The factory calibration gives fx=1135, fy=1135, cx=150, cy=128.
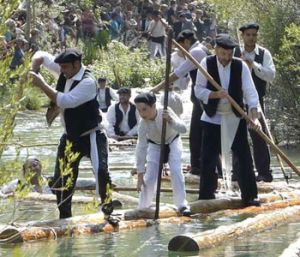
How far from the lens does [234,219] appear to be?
11156mm

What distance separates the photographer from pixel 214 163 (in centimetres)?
1205

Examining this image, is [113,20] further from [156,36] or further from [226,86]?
[226,86]

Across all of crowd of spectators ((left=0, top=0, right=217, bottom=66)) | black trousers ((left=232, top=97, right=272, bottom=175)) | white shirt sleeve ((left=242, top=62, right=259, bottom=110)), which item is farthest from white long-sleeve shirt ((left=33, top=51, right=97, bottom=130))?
crowd of spectators ((left=0, top=0, right=217, bottom=66))

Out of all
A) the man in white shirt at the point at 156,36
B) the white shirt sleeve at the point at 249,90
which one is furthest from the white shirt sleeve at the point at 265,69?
the man in white shirt at the point at 156,36

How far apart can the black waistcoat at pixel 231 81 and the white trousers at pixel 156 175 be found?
594 millimetres

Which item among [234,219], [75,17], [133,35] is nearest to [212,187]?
[234,219]

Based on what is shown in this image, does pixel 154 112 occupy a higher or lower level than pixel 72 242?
higher

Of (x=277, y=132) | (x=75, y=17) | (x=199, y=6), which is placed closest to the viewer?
(x=277, y=132)

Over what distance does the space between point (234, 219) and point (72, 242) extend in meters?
1.91

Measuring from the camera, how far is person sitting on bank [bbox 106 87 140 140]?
1844 centimetres

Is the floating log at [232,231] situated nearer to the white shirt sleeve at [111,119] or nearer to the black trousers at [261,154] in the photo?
the black trousers at [261,154]

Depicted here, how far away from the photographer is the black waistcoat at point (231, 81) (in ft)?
38.6

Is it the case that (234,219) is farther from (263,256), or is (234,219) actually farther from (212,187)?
(263,256)

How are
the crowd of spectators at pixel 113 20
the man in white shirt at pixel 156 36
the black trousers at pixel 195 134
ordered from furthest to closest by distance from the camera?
1. the man in white shirt at pixel 156 36
2. the crowd of spectators at pixel 113 20
3. the black trousers at pixel 195 134
